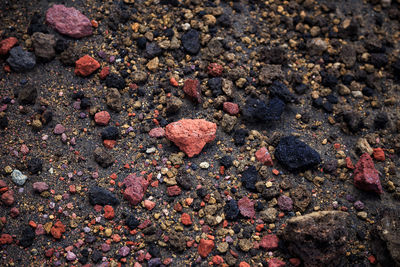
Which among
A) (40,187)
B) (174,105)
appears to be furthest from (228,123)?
(40,187)

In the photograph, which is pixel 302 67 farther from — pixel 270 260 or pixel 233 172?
pixel 270 260

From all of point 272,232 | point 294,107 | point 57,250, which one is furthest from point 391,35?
point 57,250

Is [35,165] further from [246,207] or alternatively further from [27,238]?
[246,207]

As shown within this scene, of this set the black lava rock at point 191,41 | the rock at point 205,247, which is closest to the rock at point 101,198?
the rock at point 205,247

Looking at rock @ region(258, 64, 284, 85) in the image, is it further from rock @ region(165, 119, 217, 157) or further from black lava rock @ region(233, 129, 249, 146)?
rock @ region(165, 119, 217, 157)

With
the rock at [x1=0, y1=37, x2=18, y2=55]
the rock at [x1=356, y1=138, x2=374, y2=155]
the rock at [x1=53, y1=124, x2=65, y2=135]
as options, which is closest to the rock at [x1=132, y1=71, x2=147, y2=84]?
the rock at [x1=53, y1=124, x2=65, y2=135]

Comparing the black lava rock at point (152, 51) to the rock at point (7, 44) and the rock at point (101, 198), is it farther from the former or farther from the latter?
the rock at point (101, 198)

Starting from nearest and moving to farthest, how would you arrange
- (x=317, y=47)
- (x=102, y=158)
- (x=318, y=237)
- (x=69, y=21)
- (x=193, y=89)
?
(x=318, y=237) < (x=102, y=158) < (x=193, y=89) < (x=69, y=21) < (x=317, y=47)
